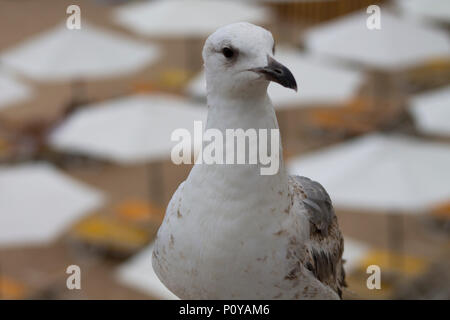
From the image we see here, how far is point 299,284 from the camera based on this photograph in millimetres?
3094

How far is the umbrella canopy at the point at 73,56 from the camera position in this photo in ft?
55.9

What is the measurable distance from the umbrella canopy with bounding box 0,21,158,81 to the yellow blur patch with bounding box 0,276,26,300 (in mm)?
5466

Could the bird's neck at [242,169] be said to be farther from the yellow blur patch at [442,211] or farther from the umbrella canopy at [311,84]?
the umbrella canopy at [311,84]

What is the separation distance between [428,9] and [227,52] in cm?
1765

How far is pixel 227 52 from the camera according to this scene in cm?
277

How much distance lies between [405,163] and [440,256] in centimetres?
287

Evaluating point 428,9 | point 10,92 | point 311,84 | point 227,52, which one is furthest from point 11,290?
point 428,9

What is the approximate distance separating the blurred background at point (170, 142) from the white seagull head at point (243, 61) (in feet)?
22.0

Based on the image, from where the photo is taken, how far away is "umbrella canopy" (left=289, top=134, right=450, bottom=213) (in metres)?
10.8

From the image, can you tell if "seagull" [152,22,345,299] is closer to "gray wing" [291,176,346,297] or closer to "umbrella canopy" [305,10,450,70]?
"gray wing" [291,176,346,297]

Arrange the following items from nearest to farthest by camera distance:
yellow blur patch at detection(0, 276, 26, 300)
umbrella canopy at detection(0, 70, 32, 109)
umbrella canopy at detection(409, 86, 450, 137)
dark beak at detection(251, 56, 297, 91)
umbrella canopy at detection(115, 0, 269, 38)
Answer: dark beak at detection(251, 56, 297, 91), yellow blur patch at detection(0, 276, 26, 300), umbrella canopy at detection(409, 86, 450, 137), umbrella canopy at detection(0, 70, 32, 109), umbrella canopy at detection(115, 0, 269, 38)

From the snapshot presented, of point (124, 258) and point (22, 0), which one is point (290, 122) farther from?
point (22, 0)

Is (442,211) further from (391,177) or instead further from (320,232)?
(320,232)

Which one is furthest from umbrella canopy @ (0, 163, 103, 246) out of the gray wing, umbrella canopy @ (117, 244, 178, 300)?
the gray wing
